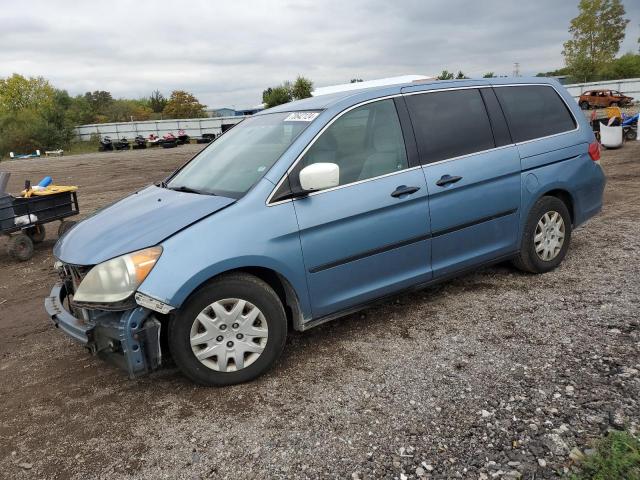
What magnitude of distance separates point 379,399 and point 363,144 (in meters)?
1.83

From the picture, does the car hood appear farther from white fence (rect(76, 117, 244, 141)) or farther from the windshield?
white fence (rect(76, 117, 244, 141))

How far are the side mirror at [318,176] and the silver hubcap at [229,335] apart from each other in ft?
2.83

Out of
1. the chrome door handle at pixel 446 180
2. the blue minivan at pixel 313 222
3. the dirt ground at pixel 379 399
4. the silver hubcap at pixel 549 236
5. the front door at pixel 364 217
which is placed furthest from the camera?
the silver hubcap at pixel 549 236

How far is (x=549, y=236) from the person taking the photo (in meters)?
4.92

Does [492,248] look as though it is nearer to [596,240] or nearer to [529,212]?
[529,212]

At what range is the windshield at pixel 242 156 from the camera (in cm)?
370

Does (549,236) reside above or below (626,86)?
below

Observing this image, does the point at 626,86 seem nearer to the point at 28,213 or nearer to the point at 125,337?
the point at 28,213

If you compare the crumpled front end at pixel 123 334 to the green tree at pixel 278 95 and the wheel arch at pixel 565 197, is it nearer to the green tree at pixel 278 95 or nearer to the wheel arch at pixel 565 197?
the wheel arch at pixel 565 197

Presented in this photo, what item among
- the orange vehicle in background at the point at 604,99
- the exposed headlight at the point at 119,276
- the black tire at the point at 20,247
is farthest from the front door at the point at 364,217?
the orange vehicle in background at the point at 604,99

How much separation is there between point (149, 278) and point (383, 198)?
1715 millimetres

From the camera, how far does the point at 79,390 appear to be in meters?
3.54

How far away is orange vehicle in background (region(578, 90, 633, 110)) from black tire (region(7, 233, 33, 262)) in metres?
40.1

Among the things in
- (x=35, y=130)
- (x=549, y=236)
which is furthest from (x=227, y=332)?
(x=35, y=130)
